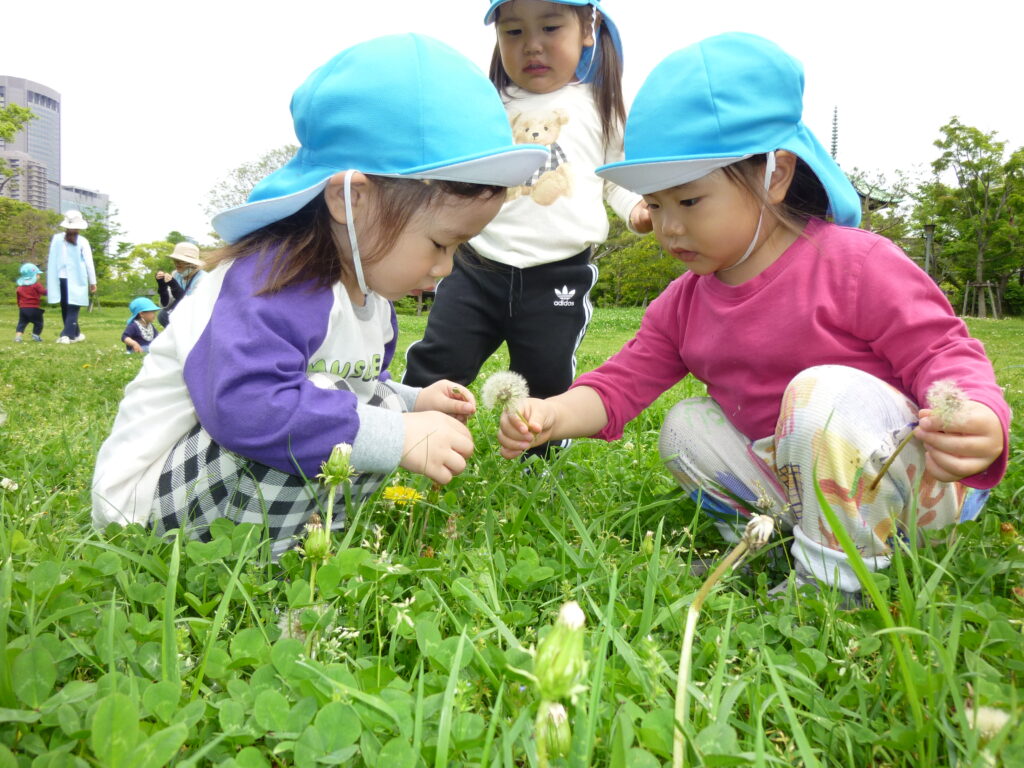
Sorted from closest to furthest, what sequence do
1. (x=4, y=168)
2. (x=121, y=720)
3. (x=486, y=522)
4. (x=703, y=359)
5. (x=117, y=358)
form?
(x=121, y=720) < (x=486, y=522) < (x=703, y=359) < (x=117, y=358) < (x=4, y=168)

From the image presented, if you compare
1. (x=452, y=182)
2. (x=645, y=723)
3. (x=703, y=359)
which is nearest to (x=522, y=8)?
(x=452, y=182)

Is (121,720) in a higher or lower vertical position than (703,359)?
lower

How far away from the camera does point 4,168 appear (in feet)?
86.9

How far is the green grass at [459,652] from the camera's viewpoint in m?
0.94

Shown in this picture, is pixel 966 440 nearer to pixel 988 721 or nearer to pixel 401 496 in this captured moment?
pixel 988 721

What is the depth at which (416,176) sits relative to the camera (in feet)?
5.77

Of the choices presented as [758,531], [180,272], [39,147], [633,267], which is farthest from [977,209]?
[39,147]

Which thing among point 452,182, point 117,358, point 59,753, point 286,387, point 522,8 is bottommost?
point 117,358

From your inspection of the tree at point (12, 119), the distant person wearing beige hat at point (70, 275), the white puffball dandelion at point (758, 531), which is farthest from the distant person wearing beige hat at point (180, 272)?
the tree at point (12, 119)

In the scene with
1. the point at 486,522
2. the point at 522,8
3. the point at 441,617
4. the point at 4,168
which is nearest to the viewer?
the point at 441,617

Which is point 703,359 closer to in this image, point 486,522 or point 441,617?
point 486,522

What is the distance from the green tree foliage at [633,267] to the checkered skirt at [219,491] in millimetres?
35105

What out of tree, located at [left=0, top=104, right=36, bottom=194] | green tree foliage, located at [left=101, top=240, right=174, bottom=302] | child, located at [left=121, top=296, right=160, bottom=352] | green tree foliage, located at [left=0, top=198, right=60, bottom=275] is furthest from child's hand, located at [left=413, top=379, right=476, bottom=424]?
green tree foliage, located at [left=0, top=198, right=60, bottom=275]

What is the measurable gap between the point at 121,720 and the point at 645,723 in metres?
0.64
